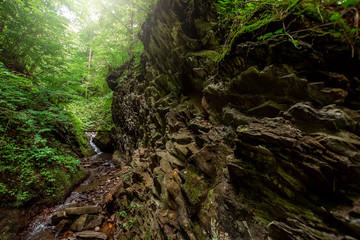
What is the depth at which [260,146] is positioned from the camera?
2379 mm

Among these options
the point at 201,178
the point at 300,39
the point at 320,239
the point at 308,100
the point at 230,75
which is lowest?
the point at 201,178

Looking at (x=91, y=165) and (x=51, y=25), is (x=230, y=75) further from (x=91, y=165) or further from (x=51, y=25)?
(x=91, y=165)

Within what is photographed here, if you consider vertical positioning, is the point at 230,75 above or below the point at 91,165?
above

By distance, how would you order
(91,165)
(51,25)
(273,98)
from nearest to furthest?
(273,98), (51,25), (91,165)

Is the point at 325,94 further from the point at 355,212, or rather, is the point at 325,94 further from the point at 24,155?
the point at 24,155

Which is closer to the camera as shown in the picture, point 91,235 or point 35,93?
point 91,235

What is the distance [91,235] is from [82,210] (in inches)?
53.3

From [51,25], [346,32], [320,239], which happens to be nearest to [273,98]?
[346,32]

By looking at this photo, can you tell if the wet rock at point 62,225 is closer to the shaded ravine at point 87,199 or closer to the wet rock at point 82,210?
the shaded ravine at point 87,199

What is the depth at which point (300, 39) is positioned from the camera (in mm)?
2342

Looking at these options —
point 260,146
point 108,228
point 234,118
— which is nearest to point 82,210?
point 108,228

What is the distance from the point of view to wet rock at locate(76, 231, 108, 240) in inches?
202

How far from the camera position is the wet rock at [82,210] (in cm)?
591

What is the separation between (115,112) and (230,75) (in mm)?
13325
